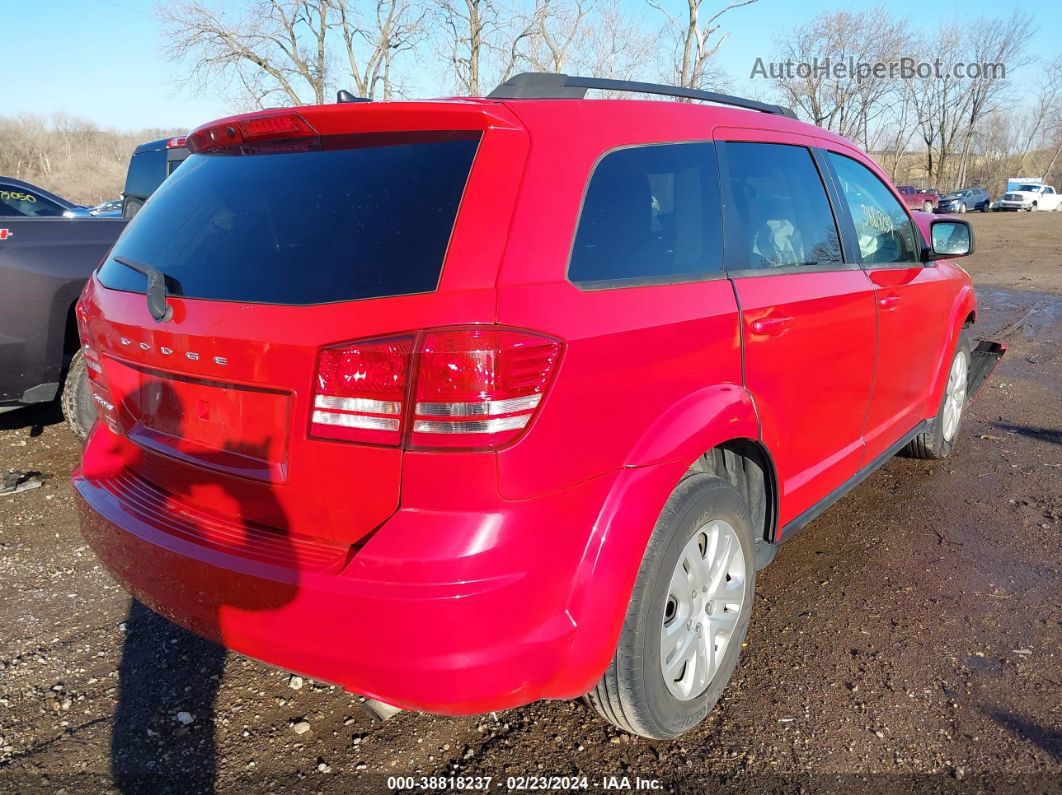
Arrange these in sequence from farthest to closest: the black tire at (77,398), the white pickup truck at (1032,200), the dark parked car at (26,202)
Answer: the white pickup truck at (1032,200) < the dark parked car at (26,202) < the black tire at (77,398)

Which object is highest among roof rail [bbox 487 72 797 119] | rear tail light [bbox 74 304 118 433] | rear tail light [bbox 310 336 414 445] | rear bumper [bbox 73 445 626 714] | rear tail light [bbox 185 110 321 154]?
roof rail [bbox 487 72 797 119]

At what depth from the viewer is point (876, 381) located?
3.38m

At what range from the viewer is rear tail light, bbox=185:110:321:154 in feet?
6.68

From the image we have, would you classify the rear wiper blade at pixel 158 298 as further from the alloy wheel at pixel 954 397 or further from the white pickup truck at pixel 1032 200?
the white pickup truck at pixel 1032 200

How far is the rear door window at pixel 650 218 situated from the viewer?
202 cm

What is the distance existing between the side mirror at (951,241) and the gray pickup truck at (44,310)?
4.61m

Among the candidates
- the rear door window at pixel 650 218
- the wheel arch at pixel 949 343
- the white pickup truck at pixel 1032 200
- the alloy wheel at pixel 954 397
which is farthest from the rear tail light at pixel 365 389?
the white pickup truck at pixel 1032 200

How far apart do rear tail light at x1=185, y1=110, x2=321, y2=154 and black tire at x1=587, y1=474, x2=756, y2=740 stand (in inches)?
54.4

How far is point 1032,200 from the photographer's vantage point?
150 feet

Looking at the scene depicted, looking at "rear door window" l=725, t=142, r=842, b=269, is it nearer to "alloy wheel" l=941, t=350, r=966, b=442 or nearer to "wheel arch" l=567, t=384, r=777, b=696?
"wheel arch" l=567, t=384, r=777, b=696

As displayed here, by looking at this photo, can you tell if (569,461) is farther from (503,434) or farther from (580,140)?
(580,140)

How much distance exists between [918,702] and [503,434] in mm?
1778

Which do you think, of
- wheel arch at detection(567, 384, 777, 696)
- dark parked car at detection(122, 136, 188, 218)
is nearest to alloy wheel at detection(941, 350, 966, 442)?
wheel arch at detection(567, 384, 777, 696)

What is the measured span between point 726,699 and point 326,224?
1938mm
